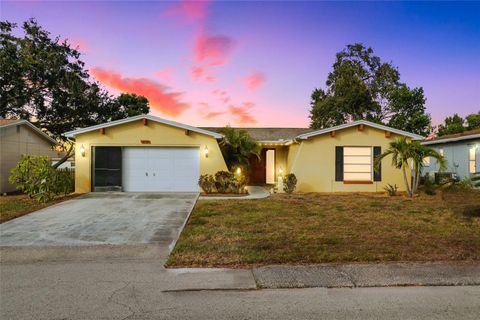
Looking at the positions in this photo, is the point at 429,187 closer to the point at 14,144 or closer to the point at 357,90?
the point at 357,90

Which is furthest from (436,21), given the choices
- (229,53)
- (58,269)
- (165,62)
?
(58,269)

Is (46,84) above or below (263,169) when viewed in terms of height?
above

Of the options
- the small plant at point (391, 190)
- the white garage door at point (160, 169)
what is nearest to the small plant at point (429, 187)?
the small plant at point (391, 190)

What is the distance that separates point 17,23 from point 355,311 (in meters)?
25.9

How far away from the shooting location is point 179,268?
175 inches

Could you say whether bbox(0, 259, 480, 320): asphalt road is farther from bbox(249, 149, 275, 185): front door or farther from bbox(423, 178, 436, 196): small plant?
bbox(249, 149, 275, 185): front door

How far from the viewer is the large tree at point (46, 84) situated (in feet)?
62.1

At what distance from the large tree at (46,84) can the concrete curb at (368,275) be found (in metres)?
20.1

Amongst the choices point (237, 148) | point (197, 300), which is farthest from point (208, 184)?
point (197, 300)

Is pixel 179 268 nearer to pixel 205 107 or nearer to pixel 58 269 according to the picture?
pixel 58 269

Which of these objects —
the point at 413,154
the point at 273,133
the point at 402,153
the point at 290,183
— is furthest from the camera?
the point at 273,133

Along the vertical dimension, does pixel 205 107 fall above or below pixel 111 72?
below

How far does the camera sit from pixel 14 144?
554 inches

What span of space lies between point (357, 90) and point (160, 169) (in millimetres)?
21550
